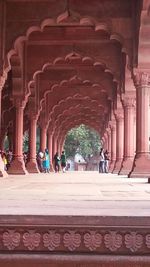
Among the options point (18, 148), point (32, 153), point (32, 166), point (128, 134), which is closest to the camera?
point (18, 148)

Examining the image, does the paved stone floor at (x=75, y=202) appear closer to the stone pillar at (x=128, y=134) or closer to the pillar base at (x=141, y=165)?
the pillar base at (x=141, y=165)

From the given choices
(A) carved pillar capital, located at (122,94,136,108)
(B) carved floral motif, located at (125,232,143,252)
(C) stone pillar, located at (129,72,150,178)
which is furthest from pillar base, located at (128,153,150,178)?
(B) carved floral motif, located at (125,232,143,252)

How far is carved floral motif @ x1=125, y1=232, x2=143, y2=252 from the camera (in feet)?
9.89

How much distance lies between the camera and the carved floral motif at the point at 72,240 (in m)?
3.04

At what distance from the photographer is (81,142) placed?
205 feet

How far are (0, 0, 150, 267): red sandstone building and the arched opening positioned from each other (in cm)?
3374

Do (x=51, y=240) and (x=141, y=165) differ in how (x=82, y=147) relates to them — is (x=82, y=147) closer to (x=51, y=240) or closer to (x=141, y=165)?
(x=141, y=165)

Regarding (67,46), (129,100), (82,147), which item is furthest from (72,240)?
(82,147)

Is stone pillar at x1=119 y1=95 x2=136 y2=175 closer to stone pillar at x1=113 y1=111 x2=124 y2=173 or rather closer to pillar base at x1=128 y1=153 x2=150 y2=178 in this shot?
stone pillar at x1=113 y1=111 x2=124 y2=173

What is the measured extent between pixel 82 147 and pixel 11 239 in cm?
5975

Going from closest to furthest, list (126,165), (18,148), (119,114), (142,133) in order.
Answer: (142,133) < (18,148) < (126,165) < (119,114)

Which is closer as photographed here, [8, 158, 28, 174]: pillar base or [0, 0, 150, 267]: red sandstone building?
[0, 0, 150, 267]: red sandstone building

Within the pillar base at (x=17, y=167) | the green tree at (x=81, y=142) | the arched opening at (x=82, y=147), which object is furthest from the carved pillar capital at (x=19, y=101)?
the green tree at (x=81, y=142)

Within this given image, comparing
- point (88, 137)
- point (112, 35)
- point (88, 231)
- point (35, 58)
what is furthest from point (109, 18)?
point (88, 137)
